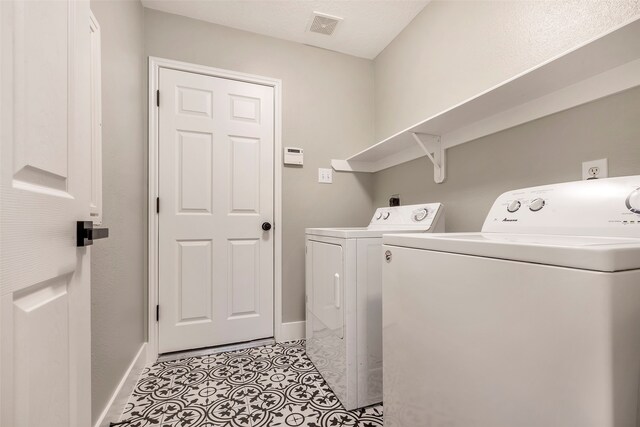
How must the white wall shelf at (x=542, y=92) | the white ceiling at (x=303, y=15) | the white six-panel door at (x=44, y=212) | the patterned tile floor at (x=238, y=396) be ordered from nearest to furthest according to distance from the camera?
the white six-panel door at (x=44, y=212) < the white wall shelf at (x=542, y=92) < the patterned tile floor at (x=238, y=396) < the white ceiling at (x=303, y=15)

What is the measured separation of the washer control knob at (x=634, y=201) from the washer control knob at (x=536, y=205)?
215mm

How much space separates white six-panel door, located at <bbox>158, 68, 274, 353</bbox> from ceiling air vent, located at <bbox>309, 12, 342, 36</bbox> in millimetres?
552

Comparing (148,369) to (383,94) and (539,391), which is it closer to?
(539,391)

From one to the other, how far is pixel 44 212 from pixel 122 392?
4.05 ft

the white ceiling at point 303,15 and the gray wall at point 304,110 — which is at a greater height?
the white ceiling at point 303,15

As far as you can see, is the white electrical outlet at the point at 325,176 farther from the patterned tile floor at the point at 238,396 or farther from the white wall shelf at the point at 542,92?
the patterned tile floor at the point at 238,396

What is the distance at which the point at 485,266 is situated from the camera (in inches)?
24.5

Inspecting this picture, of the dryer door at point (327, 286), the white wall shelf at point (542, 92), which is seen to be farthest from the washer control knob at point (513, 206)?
the dryer door at point (327, 286)

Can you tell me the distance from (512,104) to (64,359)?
181 centimetres

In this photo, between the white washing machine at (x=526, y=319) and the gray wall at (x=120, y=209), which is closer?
the white washing machine at (x=526, y=319)

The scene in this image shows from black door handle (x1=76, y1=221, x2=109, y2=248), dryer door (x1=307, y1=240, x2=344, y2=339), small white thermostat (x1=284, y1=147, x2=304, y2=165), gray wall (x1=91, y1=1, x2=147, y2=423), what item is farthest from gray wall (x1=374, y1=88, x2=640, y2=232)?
gray wall (x1=91, y1=1, x2=147, y2=423)

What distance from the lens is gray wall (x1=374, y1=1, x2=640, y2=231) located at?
99 cm

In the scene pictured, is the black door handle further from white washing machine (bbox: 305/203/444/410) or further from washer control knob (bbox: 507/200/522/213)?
washer control knob (bbox: 507/200/522/213)

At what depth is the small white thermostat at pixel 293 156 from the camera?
7.02 feet
